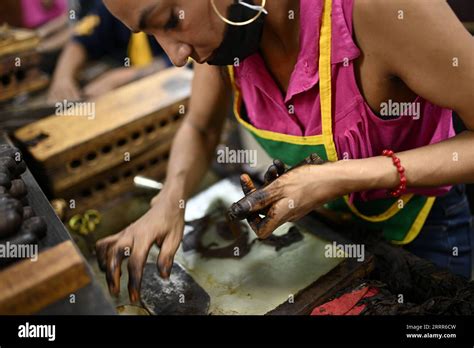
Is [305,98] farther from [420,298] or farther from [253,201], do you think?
[420,298]

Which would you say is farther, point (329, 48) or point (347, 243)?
point (347, 243)

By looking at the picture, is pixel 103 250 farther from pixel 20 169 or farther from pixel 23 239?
pixel 23 239

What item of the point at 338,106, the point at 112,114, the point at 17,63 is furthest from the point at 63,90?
the point at 338,106

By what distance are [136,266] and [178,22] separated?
66cm

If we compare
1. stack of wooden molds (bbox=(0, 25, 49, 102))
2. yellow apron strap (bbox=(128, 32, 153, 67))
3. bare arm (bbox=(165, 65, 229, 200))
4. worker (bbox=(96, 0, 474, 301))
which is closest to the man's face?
worker (bbox=(96, 0, 474, 301))

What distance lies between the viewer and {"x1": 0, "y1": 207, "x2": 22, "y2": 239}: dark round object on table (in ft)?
3.08

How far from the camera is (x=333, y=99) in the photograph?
134 centimetres

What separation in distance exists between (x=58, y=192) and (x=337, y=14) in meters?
1.17

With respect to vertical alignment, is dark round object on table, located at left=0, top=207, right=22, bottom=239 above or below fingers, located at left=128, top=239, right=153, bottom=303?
above

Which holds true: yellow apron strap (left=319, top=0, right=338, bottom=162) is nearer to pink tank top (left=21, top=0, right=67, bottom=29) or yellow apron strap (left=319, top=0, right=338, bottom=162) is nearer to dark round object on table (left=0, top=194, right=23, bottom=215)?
dark round object on table (left=0, top=194, right=23, bottom=215)

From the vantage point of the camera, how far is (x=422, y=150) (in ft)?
4.18

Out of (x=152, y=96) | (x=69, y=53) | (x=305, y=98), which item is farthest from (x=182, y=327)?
(x=69, y=53)

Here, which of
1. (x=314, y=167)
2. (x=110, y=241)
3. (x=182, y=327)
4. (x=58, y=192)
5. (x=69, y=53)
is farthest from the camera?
(x=69, y=53)

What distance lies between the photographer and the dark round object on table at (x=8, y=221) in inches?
37.0
